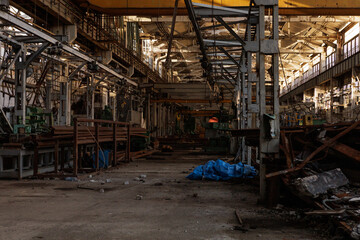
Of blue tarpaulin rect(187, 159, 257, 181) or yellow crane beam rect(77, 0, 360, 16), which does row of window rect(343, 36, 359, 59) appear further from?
blue tarpaulin rect(187, 159, 257, 181)

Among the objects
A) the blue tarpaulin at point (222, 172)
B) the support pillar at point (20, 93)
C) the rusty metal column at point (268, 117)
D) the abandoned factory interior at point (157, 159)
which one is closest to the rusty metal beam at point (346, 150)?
the abandoned factory interior at point (157, 159)

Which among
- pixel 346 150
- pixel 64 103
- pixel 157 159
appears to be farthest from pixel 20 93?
pixel 346 150

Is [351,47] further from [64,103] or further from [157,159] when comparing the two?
[64,103]

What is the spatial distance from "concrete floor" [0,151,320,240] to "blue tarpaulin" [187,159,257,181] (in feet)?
1.70

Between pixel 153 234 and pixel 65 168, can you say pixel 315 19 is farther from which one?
pixel 153 234

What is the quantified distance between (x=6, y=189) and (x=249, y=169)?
6.78 metres

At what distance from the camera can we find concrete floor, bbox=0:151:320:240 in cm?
492

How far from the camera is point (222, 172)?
10477 millimetres

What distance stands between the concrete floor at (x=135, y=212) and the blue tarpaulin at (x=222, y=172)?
52cm

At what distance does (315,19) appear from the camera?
2570cm

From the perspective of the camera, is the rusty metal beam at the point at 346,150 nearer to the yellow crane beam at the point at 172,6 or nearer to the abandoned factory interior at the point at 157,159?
the abandoned factory interior at the point at 157,159

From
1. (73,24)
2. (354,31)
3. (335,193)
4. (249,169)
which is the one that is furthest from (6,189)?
(354,31)

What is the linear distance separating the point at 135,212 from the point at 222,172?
4.72 metres

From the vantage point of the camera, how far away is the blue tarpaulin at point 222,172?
1031 cm
